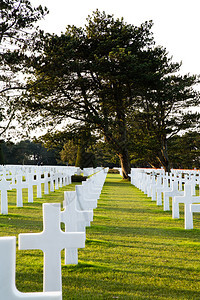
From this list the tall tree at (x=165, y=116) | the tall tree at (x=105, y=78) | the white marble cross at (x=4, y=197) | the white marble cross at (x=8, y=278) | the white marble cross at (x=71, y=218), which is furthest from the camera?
the tall tree at (x=165, y=116)

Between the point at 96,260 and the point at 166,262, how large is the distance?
3.12 feet

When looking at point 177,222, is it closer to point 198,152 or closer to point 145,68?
point 145,68

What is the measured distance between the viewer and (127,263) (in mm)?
4707

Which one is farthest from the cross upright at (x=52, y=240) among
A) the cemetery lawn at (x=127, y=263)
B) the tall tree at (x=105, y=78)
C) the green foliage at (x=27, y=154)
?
the green foliage at (x=27, y=154)

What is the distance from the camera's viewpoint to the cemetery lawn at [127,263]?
3.67m

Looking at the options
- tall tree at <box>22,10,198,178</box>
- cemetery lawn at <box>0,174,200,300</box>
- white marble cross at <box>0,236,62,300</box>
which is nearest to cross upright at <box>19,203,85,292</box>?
cemetery lawn at <box>0,174,200,300</box>

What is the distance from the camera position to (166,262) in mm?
4777

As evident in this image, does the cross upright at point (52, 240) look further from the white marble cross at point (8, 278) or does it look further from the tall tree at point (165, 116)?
the tall tree at point (165, 116)

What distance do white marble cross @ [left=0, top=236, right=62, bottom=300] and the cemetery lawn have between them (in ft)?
6.43

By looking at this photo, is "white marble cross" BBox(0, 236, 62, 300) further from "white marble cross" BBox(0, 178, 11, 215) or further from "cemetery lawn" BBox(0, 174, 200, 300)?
"white marble cross" BBox(0, 178, 11, 215)

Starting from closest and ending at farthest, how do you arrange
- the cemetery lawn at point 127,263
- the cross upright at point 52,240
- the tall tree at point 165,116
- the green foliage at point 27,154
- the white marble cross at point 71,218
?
the cross upright at point 52,240 < the cemetery lawn at point 127,263 < the white marble cross at point 71,218 < the tall tree at point 165,116 < the green foliage at point 27,154

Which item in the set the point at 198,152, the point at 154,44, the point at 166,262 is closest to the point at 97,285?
the point at 166,262

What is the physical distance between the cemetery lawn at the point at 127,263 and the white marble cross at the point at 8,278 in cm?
196

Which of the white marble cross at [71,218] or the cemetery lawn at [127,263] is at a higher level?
the white marble cross at [71,218]
